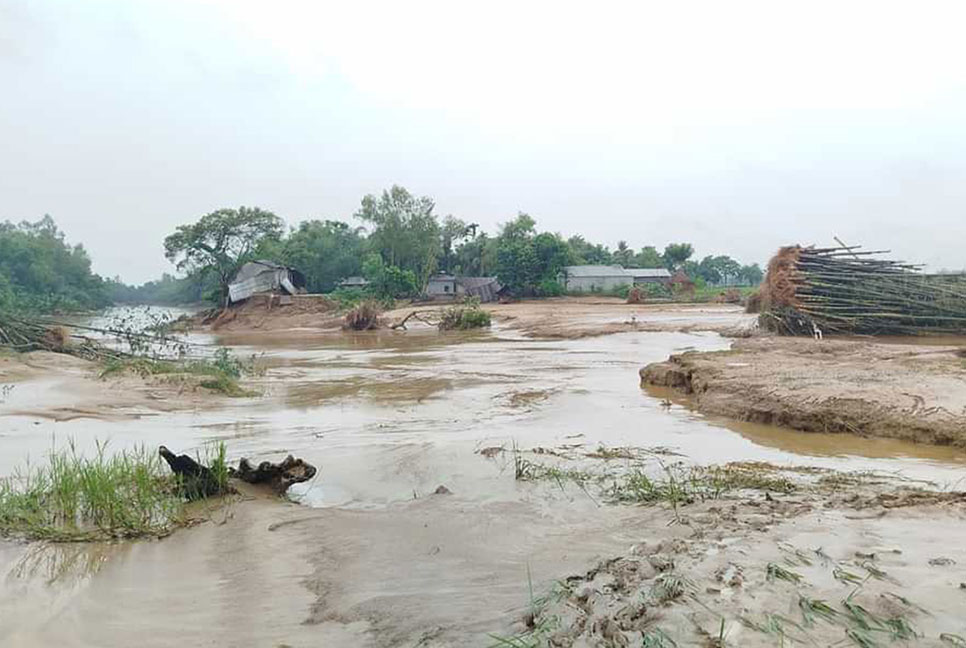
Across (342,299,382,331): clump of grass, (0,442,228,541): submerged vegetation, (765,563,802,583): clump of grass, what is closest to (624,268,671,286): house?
(342,299,382,331): clump of grass

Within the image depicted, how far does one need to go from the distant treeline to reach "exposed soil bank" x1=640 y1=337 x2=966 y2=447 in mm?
35797

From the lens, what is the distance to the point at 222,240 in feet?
146

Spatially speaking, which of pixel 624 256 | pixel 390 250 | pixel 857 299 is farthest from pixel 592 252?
pixel 857 299

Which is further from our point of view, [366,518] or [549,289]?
[549,289]

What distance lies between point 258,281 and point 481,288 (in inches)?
683

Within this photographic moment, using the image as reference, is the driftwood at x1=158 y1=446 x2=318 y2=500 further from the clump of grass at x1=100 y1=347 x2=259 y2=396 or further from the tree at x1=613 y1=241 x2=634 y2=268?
the tree at x1=613 y1=241 x2=634 y2=268

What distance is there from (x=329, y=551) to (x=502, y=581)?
40.1 inches

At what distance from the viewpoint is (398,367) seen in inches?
558

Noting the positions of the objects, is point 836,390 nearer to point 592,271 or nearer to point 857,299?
point 857,299

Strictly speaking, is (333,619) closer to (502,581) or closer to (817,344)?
(502,581)

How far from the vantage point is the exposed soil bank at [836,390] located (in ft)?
20.2

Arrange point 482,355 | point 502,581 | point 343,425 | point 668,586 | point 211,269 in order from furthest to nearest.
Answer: point 211,269 → point 482,355 → point 343,425 → point 502,581 → point 668,586

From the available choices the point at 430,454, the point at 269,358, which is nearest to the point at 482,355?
the point at 269,358

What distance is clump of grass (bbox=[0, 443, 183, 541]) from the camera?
3.70 meters
